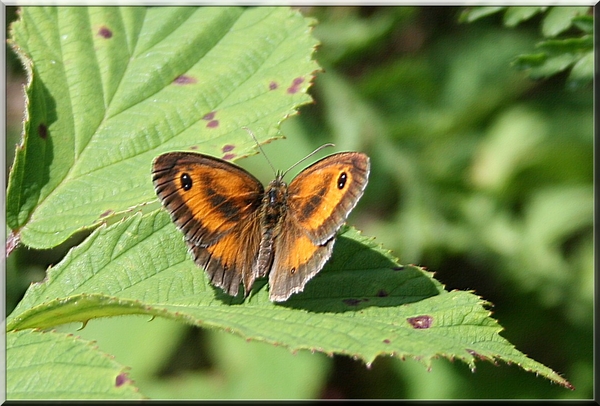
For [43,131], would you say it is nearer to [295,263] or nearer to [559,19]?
[295,263]

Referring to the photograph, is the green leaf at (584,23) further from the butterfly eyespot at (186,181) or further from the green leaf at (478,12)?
the butterfly eyespot at (186,181)

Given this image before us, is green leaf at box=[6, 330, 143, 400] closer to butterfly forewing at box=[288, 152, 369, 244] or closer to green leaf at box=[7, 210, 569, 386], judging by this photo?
green leaf at box=[7, 210, 569, 386]

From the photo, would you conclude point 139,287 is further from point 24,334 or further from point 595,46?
point 595,46

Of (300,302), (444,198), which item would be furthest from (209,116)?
(444,198)

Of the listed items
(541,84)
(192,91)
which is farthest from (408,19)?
(192,91)

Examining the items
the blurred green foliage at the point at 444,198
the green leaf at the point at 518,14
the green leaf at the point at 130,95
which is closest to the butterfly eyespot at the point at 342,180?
the green leaf at the point at 130,95

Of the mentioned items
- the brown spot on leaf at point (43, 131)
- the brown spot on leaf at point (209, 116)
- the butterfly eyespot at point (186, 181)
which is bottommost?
the butterfly eyespot at point (186, 181)
